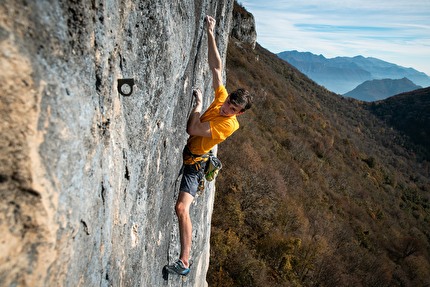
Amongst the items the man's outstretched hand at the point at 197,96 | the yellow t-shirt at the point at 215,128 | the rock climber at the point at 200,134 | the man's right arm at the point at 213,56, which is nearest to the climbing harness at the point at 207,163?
the rock climber at the point at 200,134

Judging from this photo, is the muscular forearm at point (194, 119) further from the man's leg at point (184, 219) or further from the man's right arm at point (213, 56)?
the man's leg at point (184, 219)

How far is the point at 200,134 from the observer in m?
4.29

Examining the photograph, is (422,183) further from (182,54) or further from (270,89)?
(182,54)

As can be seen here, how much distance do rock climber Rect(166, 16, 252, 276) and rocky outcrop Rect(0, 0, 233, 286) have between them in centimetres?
65

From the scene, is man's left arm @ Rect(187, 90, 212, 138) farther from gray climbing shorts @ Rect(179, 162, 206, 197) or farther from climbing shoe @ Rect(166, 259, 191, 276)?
climbing shoe @ Rect(166, 259, 191, 276)

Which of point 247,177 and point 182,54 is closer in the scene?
point 182,54

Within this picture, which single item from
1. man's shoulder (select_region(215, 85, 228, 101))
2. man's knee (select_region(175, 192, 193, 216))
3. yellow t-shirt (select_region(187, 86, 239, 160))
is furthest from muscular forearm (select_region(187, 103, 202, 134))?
man's knee (select_region(175, 192, 193, 216))

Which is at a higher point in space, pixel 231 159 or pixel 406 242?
pixel 231 159

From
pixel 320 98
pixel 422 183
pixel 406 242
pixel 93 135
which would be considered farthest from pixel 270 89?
pixel 93 135

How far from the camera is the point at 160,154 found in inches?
148

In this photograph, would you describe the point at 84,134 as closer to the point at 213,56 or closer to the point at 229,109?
the point at 229,109

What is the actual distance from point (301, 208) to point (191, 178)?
1718 cm

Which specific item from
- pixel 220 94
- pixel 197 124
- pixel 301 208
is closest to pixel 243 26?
pixel 301 208

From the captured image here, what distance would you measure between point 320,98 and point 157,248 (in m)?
64.3
